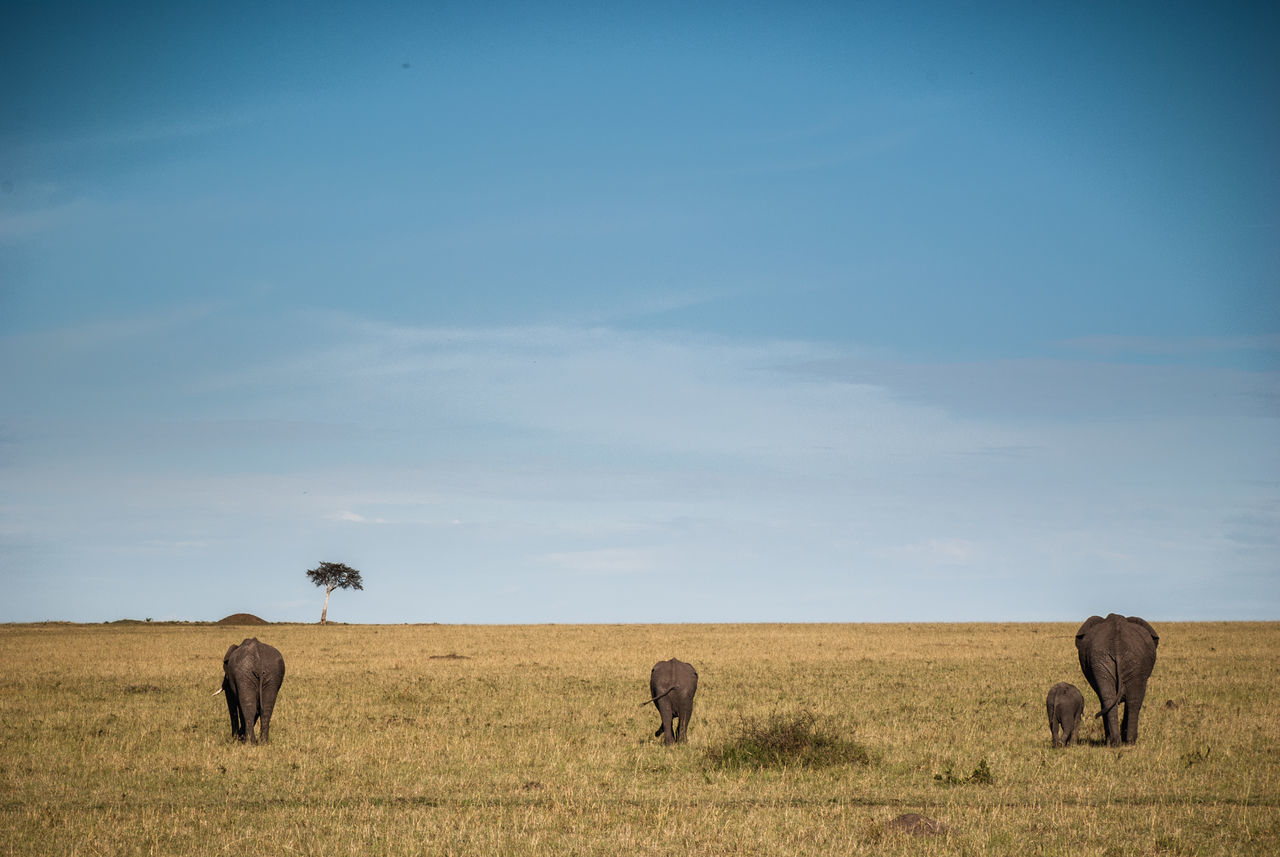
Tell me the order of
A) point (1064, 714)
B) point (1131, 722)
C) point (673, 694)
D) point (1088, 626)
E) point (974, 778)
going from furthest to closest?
point (1088, 626) < point (673, 694) < point (1131, 722) < point (1064, 714) < point (974, 778)

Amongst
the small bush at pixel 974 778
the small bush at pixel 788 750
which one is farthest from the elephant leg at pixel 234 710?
the small bush at pixel 974 778

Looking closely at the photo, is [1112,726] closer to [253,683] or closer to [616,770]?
[616,770]

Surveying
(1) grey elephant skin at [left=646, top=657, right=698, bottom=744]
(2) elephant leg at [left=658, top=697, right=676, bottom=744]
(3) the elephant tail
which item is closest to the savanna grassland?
(2) elephant leg at [left=658, top=697, right=676, bottom=744]

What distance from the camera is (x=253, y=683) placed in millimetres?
22422

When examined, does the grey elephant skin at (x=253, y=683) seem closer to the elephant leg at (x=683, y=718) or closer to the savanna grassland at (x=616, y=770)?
the savanna grassland at (x=616, y=770)

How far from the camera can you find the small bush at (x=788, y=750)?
62.0 feet

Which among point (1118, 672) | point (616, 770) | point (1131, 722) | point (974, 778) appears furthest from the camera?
point (1131, 722)

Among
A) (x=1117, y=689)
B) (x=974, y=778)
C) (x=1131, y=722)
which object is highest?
(x=1117, y=689)

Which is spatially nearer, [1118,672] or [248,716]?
[1118,672]

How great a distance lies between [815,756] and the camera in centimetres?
1898

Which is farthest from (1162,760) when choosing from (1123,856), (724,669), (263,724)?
(724,669)

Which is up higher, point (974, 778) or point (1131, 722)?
point (1131, 722)

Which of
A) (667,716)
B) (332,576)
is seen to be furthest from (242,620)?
(667,716)

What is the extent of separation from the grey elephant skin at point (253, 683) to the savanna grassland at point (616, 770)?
64 centimetres
